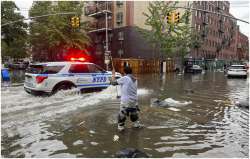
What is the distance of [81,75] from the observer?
13.7m

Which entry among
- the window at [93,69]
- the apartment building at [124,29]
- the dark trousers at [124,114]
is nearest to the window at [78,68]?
the window at [93,69]

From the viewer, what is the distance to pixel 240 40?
10338 centimetres

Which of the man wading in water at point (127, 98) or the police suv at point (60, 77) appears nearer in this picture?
the man wading in water at point (127, 98)

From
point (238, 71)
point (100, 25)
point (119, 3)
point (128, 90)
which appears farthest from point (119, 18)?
point (128, 90)

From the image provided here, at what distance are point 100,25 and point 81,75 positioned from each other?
3736 centimetres

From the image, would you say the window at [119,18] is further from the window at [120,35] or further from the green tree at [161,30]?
the green tree at [161,30]

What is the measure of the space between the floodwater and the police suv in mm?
1146

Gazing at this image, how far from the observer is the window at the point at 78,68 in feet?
44.0

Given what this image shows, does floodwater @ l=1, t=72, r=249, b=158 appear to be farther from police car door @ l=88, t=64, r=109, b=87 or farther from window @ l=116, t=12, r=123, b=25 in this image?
window @ l=116, t=12, r=123, b=25

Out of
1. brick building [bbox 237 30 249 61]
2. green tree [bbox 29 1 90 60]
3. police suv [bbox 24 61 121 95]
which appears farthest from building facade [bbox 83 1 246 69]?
brick building [bbox 237 30 249 61]

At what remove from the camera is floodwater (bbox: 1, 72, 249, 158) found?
5816mm

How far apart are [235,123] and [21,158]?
6.35 metres

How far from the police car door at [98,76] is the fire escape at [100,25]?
32.6 meters

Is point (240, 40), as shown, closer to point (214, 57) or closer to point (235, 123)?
point (214, 57)
